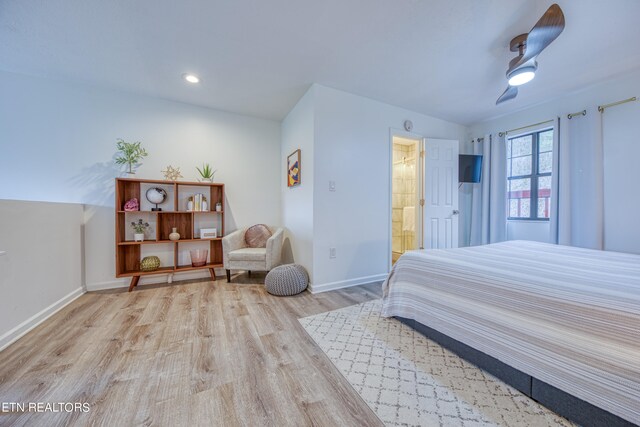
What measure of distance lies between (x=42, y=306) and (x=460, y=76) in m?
4.77

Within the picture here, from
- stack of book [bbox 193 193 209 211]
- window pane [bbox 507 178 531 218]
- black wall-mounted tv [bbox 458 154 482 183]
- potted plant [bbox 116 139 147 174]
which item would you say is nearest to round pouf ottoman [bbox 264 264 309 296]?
stack of book [bbox 193 193 209 211]

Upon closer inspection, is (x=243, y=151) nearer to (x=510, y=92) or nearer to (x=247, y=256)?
(x=247, y=256)

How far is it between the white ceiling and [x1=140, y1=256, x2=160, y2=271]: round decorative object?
2163 mm

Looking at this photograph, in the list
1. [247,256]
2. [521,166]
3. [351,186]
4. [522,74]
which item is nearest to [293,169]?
[351,186]

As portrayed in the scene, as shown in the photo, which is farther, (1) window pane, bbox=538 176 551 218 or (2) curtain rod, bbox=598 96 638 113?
(1) window pane, bbox=538 176 551 218

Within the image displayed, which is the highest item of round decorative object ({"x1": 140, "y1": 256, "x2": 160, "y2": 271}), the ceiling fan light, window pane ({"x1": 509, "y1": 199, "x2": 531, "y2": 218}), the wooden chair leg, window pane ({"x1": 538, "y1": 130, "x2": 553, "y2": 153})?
the ceiling fan light

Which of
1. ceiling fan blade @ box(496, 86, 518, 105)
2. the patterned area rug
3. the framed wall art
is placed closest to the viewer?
the patterned area rug

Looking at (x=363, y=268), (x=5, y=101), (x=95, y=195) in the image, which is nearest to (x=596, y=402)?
(x=363, y=268)

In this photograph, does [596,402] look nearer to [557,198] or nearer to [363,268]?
[363,268]

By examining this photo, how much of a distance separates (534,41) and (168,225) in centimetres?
419

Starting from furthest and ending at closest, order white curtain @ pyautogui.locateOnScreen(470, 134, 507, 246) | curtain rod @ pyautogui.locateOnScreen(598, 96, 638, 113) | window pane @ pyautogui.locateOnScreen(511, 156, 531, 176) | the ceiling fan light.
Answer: white curtain @ pyautogui.locateOnScreen(470, 134, 507, 246) < window pane @ pyautogui.locateOnScreen(511, 156, 531, 176) < curtain rod @ pyautogui.locateOnScreen(598, 96, 638, 113) < the ceiling fan light

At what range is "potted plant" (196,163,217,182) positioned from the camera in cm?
311

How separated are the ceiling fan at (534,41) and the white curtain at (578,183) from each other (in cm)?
142

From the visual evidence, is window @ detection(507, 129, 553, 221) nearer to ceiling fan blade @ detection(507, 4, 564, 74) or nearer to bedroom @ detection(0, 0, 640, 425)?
bedroom @ detection(0, 0, 640, 425)
